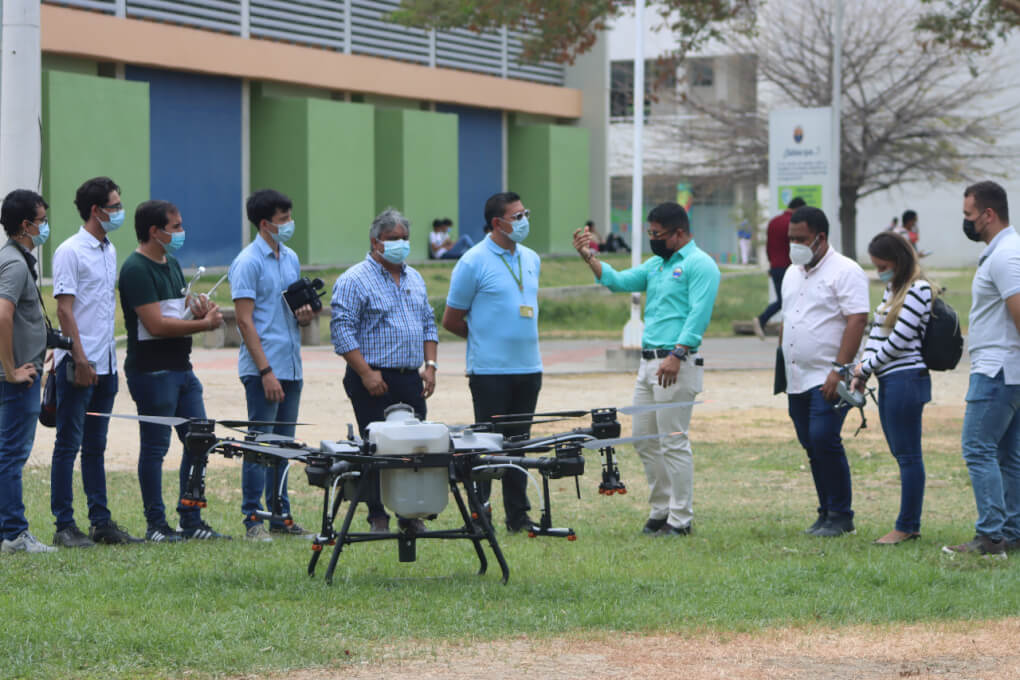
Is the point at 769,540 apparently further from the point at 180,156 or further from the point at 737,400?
the point at 180,156

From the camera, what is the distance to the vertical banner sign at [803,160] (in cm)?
2417

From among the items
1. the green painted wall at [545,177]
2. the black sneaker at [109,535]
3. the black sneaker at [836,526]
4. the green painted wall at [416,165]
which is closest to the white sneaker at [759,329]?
the green painted wall at [416,165]

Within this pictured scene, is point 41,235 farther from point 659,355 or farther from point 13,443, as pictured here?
point 659,355

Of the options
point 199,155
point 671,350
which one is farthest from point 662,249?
point 199,155

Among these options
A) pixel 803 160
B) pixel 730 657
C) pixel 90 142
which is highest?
pixel 90 142

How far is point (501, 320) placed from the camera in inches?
353

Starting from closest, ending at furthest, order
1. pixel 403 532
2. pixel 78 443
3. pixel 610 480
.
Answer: pixel 610 480
pixel 403 532
pixel 78 443

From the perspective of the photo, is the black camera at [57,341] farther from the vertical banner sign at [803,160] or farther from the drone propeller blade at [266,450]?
the vertical banner sign at [803,160]

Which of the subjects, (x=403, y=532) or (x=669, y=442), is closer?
(x=403, y=532)

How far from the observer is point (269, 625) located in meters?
6.34

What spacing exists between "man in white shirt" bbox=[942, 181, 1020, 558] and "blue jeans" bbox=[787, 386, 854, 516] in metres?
0.91

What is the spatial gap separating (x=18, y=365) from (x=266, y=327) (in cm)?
147

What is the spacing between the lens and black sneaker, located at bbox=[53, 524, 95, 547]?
8.20m

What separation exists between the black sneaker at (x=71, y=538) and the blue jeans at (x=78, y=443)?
3 centimetres
